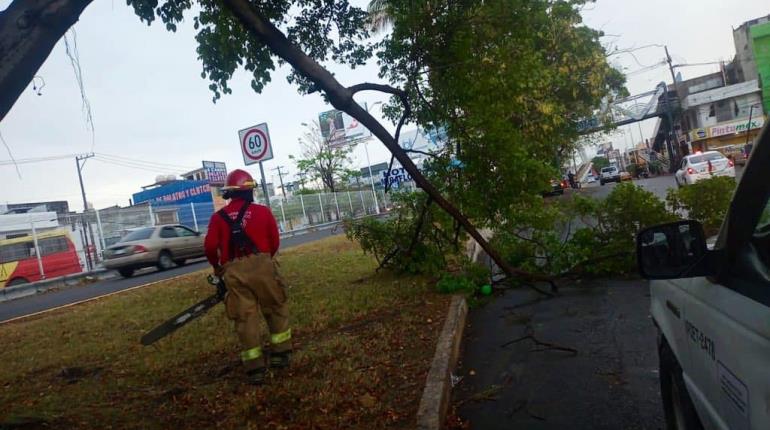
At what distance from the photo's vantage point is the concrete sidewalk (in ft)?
11.9

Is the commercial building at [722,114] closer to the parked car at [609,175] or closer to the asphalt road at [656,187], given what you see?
the parked car at [609,175]

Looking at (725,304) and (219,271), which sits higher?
(219,271)

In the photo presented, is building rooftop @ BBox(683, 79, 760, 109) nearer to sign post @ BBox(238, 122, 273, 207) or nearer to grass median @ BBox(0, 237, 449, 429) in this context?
sign post @ BBox(238, 122, 273, 207)

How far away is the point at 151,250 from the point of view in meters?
16.4

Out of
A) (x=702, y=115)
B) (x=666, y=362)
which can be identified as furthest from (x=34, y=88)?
(x=702, y=115)

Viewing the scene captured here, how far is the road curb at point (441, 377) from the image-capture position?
11.2 feet

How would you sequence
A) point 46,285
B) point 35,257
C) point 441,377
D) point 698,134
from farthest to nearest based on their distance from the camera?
point 698,134, point 35,257, point 46,285, point 441,377

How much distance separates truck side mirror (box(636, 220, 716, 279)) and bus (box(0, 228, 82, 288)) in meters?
19.6

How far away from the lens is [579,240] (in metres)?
8.09

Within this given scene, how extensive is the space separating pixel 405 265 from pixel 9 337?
558 centimetres

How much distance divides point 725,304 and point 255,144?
9689 millimetres

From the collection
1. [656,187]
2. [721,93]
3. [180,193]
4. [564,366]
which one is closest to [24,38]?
[564,366]

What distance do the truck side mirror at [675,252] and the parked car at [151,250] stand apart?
16.2 metres

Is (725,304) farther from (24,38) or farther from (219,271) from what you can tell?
(219,271)
